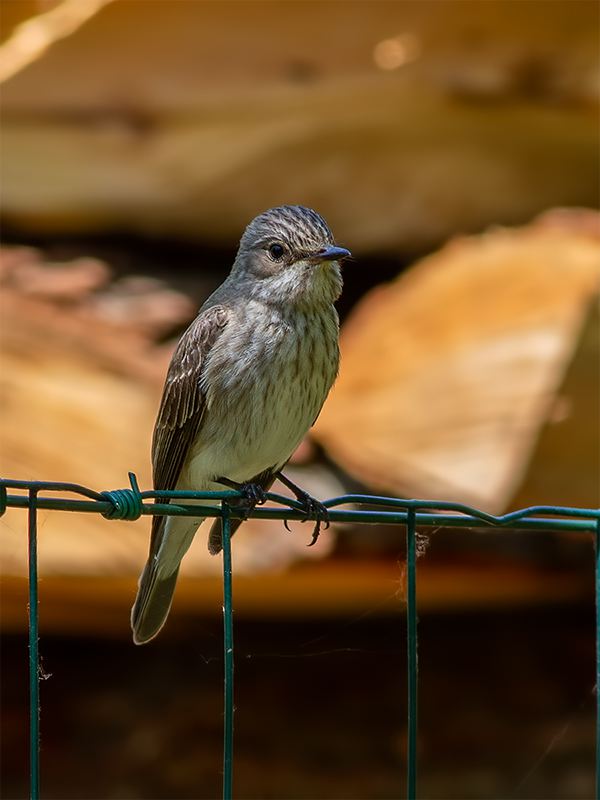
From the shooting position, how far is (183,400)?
347cm

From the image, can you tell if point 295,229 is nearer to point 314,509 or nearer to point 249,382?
point 249,382

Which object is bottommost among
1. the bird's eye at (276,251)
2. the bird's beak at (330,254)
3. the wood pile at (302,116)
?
the bird's beak at (330,254)

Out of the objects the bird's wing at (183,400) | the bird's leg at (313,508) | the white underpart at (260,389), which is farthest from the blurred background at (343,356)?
the bird's leg at (313,508)

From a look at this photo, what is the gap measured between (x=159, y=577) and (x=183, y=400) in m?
0.50

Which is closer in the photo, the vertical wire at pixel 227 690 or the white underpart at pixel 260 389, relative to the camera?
the vertical wire at pixel 227 690

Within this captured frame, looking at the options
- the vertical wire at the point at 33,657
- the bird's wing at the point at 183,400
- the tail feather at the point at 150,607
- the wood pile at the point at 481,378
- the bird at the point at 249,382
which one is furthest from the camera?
the wood pile at the point at 481,378

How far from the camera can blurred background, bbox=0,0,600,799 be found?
4.80m

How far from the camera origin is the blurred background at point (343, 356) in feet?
15.8

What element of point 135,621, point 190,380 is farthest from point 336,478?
point 135,621

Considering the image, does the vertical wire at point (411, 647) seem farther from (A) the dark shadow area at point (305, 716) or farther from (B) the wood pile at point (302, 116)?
(B) the wood pile at point (302, 116)

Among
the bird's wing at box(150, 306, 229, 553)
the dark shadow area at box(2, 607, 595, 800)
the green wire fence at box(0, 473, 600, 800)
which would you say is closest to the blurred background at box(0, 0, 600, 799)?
the dark shadow area at box(2, 607, 595, 800)

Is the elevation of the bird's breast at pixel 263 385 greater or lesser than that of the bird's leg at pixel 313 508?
greater

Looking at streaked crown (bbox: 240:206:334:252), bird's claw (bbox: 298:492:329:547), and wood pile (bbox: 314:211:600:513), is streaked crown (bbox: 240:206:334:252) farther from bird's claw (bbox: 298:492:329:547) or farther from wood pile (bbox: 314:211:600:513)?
wood pile (bbox: 314:211:600:513)

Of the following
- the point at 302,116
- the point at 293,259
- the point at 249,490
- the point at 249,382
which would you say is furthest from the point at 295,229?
the point at 302,116
